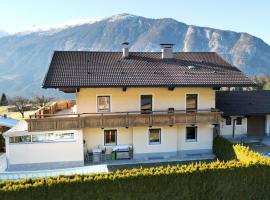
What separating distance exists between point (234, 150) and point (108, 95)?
9.03 m

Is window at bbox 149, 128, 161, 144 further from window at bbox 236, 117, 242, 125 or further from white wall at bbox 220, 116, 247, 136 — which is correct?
window at bbox 236, 117, 242, 125

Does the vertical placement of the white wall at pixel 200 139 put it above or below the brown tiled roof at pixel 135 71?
below

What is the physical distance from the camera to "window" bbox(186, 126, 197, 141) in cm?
2442

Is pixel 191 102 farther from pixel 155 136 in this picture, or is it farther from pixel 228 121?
pixel 228 121

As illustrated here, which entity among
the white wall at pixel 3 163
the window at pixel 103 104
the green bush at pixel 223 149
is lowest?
the white wall at pixel 3 163

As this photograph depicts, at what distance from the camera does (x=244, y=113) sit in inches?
1128

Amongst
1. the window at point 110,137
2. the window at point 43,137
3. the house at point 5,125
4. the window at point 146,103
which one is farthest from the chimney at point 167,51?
the house at point 5,125

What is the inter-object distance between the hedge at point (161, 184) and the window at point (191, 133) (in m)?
7.75

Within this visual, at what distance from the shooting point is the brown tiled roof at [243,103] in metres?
28.8

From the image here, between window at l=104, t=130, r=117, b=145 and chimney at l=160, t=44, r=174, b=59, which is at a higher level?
chimney at l=160, t=44, r=174, b=59

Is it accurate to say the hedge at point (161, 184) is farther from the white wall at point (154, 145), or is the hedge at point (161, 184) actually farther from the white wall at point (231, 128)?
the white wall at point (231, 128)

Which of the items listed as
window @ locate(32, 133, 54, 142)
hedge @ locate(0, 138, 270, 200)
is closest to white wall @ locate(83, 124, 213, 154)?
window @ locate(32, 133, 54, 142)

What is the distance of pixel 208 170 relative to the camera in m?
15.4

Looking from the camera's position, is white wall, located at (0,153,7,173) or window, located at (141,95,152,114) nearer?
white wall, located at (0,153,7,173)
